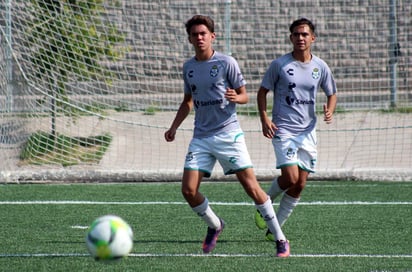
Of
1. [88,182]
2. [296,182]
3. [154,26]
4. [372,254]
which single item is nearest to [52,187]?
[88,182]

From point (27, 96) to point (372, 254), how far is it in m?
6.19

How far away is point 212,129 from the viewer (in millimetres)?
6770

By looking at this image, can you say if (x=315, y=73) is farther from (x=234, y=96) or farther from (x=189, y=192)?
(x=189, y=192)

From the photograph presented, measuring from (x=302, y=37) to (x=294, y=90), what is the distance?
1.38ft

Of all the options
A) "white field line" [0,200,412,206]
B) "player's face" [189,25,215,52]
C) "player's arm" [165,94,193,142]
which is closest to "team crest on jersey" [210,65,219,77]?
"player's face" [189,25,215,52]

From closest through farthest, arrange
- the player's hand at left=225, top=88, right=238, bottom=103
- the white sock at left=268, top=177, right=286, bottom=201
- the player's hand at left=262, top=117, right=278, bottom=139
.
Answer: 1. the player's hand at left=225, top=88, right=238, bottom=103
2. the player's hand at left=262, top=117, right=278, bottom=139
3. the white sock at left=268, top=177, right=286, bottom=201

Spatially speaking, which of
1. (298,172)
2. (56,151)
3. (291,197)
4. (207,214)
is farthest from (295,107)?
(56,151)

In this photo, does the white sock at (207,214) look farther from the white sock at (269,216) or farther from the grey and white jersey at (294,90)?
the grey and white jersey at (294,90)

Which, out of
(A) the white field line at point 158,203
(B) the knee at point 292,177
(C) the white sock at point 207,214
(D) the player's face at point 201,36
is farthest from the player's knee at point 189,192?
(A) the white field line at point 158,203

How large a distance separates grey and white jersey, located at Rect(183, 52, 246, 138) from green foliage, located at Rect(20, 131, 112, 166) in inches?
203

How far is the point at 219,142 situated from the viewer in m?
6.73

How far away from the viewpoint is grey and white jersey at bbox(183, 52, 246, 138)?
677 cm

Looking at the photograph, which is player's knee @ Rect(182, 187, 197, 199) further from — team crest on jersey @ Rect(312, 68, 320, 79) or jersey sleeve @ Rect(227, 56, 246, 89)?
team crest on jersey @ Rect(312, 68, 320, 79)

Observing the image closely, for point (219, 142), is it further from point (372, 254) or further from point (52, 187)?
point (52, 187)
